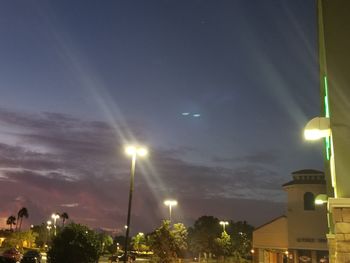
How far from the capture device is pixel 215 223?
9712 centimetres

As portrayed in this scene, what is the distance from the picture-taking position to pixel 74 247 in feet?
87.4

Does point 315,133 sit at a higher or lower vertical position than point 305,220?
lower

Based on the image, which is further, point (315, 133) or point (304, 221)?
point (304, 221)

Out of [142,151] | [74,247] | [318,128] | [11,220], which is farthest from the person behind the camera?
[11,220]

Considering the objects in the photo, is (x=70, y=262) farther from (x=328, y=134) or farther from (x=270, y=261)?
(x=270, y=261)

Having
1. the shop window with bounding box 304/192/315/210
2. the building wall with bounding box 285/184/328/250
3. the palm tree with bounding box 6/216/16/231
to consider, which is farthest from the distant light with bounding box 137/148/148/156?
the palm tree with bounding box 6/216/16/231

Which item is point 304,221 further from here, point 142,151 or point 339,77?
point 339,77

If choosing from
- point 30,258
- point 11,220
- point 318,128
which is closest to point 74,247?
point 30,258

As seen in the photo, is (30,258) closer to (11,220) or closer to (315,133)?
(315,133)

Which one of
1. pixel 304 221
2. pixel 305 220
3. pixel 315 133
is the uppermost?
pixel 305 220

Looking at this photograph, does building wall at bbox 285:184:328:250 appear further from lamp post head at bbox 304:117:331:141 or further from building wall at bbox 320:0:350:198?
lamp post head at bbox 304:117:331:141

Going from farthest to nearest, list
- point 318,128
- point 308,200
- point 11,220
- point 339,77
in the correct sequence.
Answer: point 11,220, point 308,200, point 339,77, point 318,128

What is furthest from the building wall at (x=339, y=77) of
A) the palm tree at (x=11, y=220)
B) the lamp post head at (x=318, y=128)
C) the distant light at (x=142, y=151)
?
the palm tree at (x=11, y=220)

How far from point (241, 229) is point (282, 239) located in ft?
201
